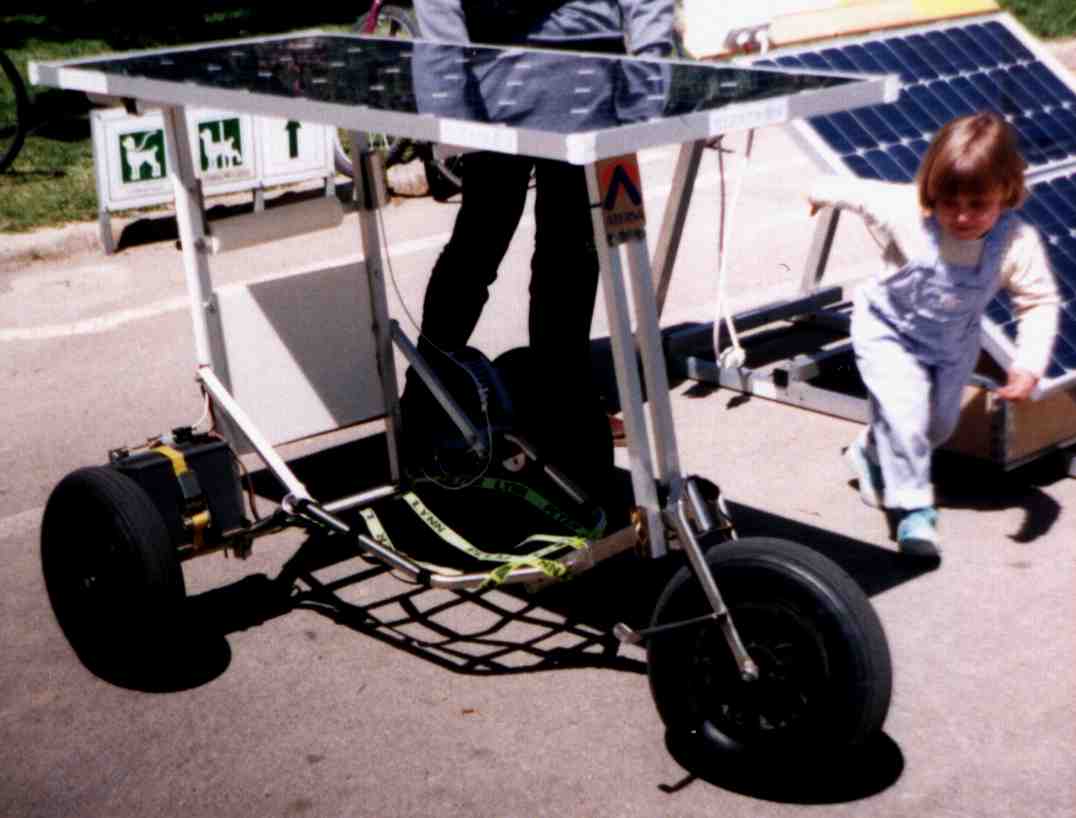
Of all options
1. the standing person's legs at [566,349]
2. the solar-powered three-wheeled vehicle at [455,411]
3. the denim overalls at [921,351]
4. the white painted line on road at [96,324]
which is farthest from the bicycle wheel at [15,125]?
the denim overalls at [921,351]

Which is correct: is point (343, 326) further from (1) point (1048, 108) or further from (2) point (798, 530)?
(1) point (1048, 108)

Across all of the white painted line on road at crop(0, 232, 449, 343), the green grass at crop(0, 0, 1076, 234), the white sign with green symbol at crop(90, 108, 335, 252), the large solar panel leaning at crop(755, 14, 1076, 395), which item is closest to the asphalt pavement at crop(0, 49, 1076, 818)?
the large solar panel leaning at crop(755, 14, 1076, 395)

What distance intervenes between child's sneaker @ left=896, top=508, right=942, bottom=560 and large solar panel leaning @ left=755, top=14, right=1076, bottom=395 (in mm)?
545

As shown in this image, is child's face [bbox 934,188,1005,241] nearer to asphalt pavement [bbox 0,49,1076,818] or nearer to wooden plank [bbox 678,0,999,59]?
asphalt pavement [bbox 0,49,1076,818]

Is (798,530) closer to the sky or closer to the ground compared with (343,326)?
closer to the ground

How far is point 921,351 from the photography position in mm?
4285

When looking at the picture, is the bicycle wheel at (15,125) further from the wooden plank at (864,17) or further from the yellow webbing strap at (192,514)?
the yellow webbing strap at (192,514)

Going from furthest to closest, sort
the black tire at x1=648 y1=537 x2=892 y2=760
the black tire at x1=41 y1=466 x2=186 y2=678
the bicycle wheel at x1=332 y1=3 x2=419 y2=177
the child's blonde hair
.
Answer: the bicycle wheel at x1=332 y1=3 x2=419 y2=177, the child's blonde hair, the black tire at x1=41 y1=466 x2=186 y2=678, the black tire at x1=648 y1=537 x2=892 y2=760

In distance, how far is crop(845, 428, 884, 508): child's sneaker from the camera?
455cm

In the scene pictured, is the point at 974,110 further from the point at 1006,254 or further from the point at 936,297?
the point at 936,297

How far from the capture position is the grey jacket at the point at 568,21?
4.31 metres

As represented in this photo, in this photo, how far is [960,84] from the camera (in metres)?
5.61

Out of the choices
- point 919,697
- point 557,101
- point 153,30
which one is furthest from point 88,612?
point 153,30

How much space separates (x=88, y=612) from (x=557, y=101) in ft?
5.61
